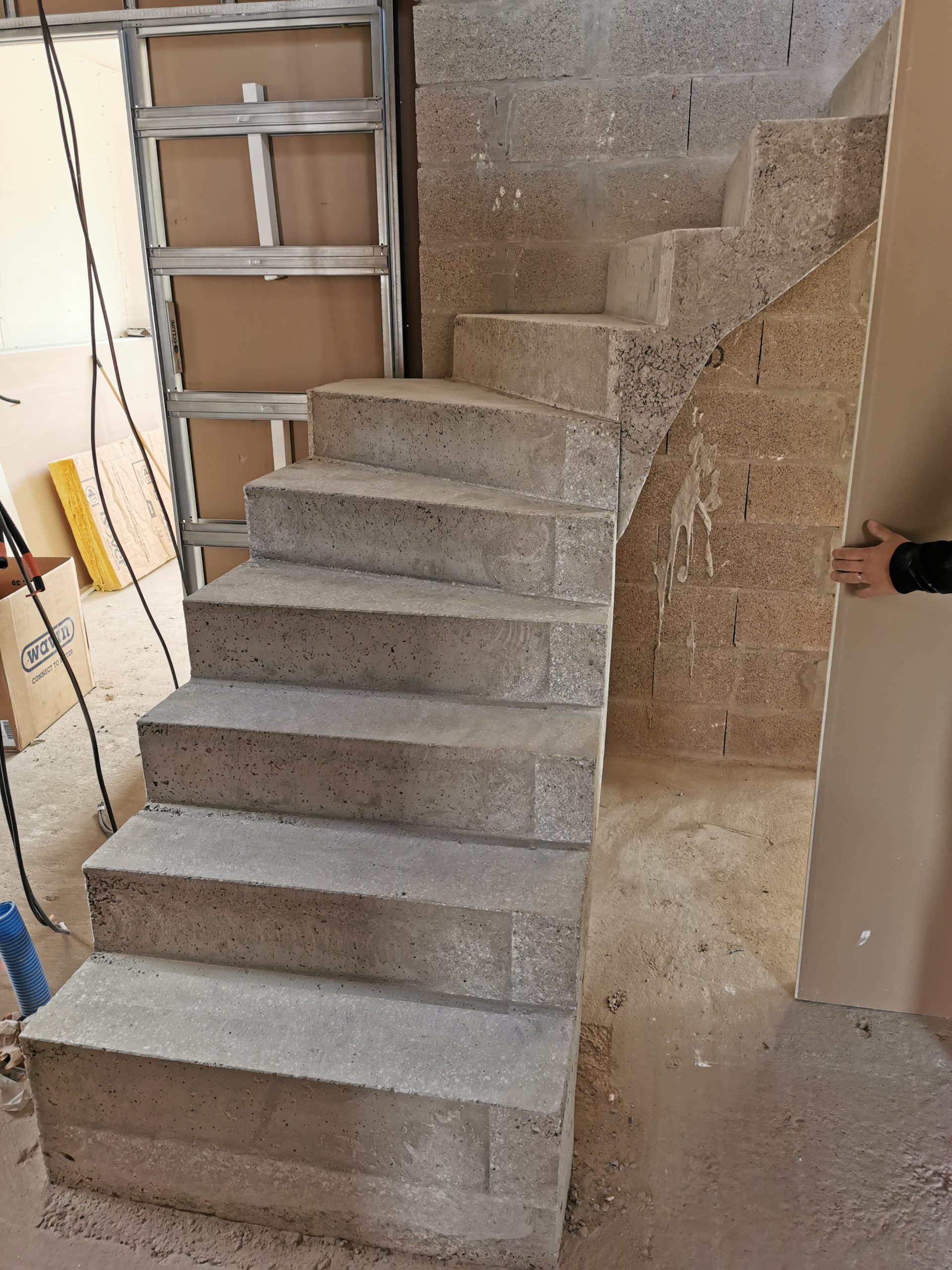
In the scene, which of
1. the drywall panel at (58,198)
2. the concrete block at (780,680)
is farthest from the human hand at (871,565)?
the drywall panel at (58,198)

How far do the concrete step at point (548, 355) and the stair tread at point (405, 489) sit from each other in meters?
0.25

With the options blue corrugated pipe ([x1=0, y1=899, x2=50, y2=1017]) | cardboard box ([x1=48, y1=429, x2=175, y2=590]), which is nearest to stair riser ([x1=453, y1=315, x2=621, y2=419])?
blue corrugated pipe ([x1=0, y1=899, x2=50, y2=1017])

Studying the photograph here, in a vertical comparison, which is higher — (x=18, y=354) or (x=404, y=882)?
(x=18, y=354)

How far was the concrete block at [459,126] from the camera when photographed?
2807 millimetres

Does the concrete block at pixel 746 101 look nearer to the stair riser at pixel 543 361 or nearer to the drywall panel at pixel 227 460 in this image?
the stair riser at pixel 543 361

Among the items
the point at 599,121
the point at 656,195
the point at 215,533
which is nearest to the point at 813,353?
the point at 656,195

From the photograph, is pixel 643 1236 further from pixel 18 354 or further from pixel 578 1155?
pixel 18 354

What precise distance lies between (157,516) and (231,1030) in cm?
472

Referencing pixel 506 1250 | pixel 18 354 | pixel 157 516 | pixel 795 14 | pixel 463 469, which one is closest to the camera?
pixel 506 1250

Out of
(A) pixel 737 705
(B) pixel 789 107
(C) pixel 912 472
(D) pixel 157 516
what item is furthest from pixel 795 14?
(D) pixel 157 516

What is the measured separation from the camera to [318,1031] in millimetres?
1602

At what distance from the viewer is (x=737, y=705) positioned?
3195mm

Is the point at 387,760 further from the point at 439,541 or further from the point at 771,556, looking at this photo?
the point at 771,556

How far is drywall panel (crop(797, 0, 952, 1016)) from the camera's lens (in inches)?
64.3
